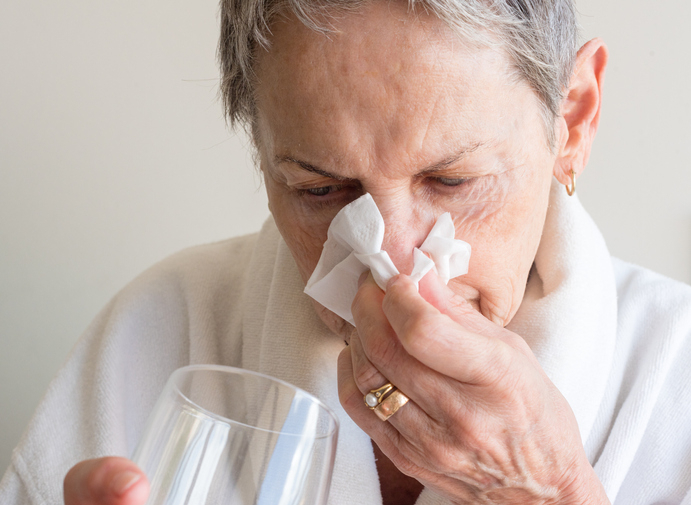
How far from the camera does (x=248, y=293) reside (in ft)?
4.43

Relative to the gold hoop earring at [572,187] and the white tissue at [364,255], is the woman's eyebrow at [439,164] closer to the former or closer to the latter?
the white tissue at [364,255]

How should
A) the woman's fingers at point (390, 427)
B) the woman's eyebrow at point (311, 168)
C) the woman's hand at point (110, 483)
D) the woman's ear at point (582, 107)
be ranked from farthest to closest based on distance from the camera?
the woman's ear at point (582, 107), the woman's eyebrow at point (311, 168), the woman's fingers at point (390, 427), the woman's hand at point (110, 483)

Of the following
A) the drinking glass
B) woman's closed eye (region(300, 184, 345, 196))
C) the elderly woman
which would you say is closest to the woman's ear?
the elderly woman

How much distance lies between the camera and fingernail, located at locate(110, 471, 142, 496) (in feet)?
1.75

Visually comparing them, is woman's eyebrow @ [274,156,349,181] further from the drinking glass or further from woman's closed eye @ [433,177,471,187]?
the drinking glass

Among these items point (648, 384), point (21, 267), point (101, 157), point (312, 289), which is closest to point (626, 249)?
point (648, 384)

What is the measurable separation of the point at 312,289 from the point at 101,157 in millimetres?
1125

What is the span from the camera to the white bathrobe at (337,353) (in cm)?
112

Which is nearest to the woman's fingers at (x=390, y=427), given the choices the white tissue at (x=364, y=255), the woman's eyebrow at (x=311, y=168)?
the white tissue at (x=364, y=255)

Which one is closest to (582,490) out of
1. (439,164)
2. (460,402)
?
(460,402)

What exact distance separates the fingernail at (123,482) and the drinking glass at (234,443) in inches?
0.5

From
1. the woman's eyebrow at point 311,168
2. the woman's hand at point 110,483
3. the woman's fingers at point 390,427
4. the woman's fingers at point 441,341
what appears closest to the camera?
the woman's hand at point 110,483

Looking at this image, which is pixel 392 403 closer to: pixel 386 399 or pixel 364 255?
pixel 386 399

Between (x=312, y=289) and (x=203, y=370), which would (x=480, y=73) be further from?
(x=203, y=370)
